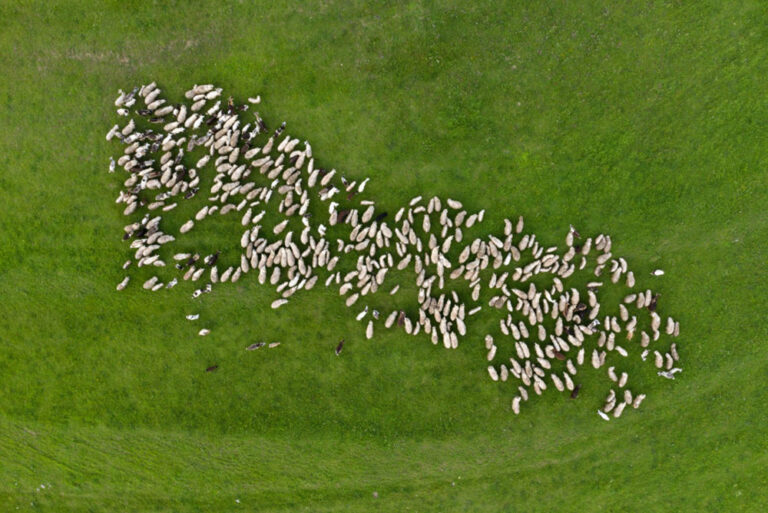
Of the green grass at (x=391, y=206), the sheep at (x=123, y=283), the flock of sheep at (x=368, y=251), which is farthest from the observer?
the sheep at (x=123, y=283)

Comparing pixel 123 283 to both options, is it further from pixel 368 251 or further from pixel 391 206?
pixel 391 206

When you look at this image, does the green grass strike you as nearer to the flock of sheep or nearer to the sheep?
the sheep

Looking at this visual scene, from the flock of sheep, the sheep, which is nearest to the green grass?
the sheep

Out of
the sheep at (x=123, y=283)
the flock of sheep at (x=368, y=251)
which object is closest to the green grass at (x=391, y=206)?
the sheep at (x=123, y=283)

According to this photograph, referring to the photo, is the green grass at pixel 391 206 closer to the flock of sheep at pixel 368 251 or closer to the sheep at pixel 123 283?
the sheep at pixel 123 283

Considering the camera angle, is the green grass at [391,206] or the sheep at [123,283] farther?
the sheep at [123,283]

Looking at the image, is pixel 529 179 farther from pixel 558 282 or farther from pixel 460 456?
pixel 460 456

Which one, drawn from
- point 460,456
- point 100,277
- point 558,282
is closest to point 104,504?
point 100,277
